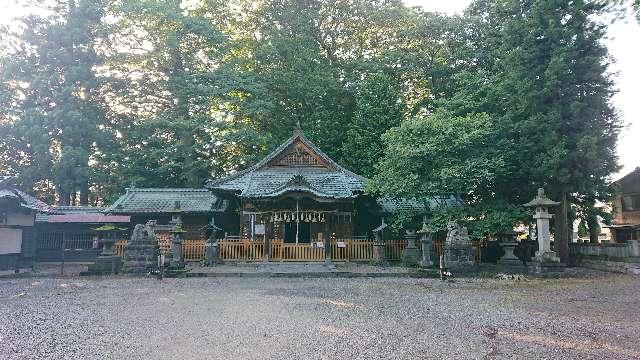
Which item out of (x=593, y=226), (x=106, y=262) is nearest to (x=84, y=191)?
(x=106, y=262)

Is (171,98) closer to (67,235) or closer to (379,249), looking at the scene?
(67,235)

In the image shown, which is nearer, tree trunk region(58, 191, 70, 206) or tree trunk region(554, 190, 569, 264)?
tree trunk region(554, 190, 569, 264)

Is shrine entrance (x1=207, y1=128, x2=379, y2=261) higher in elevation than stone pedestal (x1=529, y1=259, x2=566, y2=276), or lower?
higher

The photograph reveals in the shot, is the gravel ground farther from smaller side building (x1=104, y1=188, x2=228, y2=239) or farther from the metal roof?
smaller side building (x1=104, y1=188, x2=228, y2=239)

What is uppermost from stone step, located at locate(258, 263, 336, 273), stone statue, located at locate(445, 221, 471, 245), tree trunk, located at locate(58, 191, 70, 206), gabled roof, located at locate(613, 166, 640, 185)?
gabled roof, located at locate(613, 166, 640, 185)

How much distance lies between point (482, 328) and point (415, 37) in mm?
26107

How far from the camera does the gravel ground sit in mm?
6027

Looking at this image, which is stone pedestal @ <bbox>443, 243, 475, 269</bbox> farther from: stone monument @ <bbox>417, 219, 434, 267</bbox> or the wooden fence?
the wooden fence

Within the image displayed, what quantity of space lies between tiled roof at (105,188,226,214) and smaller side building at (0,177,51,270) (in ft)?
14.5

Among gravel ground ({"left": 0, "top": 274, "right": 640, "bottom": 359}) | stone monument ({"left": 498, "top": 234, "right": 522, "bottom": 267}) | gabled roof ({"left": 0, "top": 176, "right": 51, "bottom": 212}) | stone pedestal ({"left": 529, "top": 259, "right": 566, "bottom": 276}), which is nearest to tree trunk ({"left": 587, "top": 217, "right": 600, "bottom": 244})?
stone monument ({"left": 498, "top": 234, "right": 522, "bottom": 267})

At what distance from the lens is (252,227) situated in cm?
2150

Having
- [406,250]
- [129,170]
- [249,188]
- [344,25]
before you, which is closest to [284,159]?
[249,188]

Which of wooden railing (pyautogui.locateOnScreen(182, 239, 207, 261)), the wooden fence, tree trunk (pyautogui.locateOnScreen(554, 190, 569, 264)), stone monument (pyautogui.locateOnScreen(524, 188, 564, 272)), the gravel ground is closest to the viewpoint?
the gravel ground

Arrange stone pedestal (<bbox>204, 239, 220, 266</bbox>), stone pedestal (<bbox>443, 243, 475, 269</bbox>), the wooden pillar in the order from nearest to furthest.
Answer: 1. stone pedestal (<bbox>443, 243, 475, 269</bbox>)
2. stone pedestal (<bbox>204, 239, 220, 266</bbox>)
3. the wooden pillar
